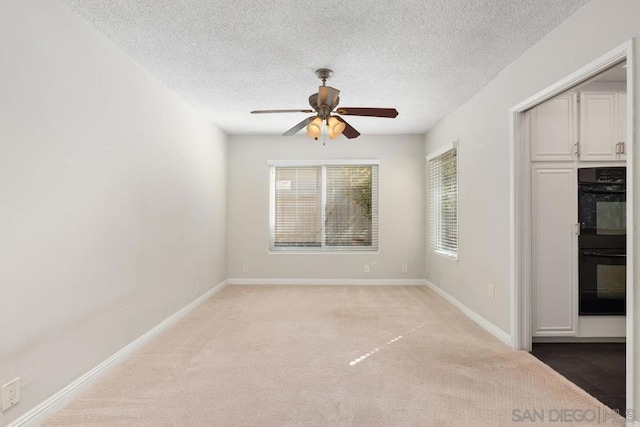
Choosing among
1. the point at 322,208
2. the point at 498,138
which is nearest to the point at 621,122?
the point at 498,138

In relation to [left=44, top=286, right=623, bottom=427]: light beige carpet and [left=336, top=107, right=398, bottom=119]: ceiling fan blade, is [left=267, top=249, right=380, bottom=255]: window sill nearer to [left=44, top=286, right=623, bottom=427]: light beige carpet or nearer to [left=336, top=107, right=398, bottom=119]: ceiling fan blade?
[left=44, top=286, right=623, bottom=427]: light beige carpet

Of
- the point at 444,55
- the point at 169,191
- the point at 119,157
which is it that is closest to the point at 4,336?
the point at 119,157

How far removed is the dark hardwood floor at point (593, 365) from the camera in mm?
2574

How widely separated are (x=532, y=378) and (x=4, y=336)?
10.3 feet

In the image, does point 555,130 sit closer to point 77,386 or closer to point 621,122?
point 621,122

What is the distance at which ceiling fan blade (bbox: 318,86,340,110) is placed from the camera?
11.0ft

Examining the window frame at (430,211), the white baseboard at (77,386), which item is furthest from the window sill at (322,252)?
the white baseboard at (77,386)

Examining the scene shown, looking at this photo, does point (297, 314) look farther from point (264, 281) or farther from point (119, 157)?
point (119, 157)

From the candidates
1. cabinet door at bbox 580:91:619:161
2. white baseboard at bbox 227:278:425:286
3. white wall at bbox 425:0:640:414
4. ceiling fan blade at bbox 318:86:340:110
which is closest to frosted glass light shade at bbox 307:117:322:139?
ceiling fan blade at bbox 318:86:340:110

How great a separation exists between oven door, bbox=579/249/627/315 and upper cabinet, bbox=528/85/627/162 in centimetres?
83

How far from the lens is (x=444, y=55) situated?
3.26 m

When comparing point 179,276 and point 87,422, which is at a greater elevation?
point 179,276

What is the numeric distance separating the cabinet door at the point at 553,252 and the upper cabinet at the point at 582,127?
17 cm

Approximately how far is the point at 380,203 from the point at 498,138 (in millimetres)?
2893
